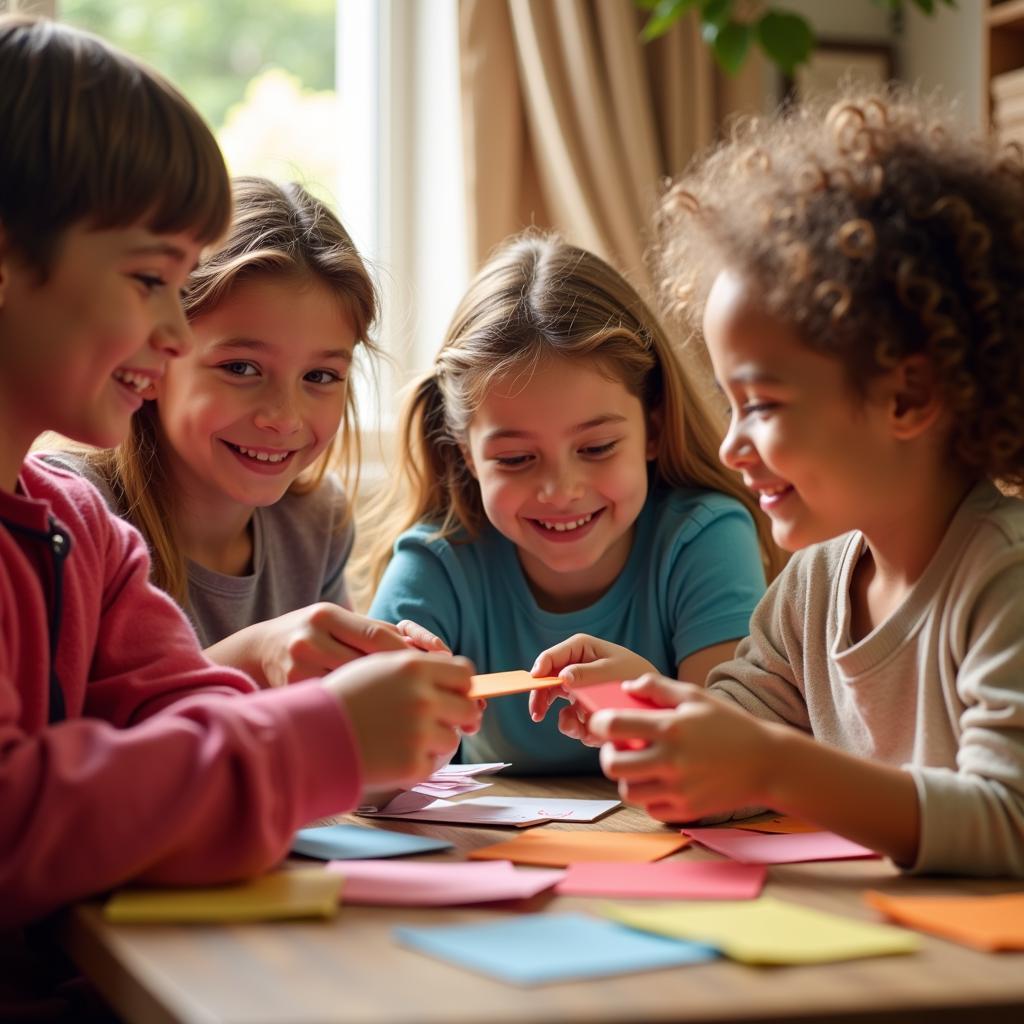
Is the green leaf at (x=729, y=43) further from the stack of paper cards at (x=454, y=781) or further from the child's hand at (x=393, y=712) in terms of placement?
the child's hand at (x=393, y=712)

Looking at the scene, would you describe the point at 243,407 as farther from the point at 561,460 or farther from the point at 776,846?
the point at 776,846

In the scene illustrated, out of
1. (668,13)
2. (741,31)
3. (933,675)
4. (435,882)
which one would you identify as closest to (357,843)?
(435,882)

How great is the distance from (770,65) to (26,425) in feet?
7.44

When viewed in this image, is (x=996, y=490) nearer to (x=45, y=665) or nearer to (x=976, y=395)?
(x=976, y=395)

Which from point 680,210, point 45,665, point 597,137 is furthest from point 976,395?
point 597,137

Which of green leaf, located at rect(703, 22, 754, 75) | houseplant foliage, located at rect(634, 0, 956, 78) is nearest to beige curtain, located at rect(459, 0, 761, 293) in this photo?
houseplant foliage, located at rect(634, 0, 956, 78)

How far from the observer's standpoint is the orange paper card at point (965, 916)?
0.78 m

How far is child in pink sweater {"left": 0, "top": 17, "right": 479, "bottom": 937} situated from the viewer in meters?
0.81

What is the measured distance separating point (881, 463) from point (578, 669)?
1.07 feet

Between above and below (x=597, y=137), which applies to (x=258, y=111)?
above

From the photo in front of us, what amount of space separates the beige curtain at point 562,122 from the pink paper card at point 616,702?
1581mm

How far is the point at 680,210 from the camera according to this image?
4.04ft

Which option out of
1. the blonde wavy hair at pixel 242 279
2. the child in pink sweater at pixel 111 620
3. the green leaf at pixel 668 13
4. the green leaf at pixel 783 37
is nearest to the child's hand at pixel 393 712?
the child in pink sweater at pixel 111 620

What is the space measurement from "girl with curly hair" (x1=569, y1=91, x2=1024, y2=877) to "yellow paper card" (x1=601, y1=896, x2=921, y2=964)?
0.38ft
